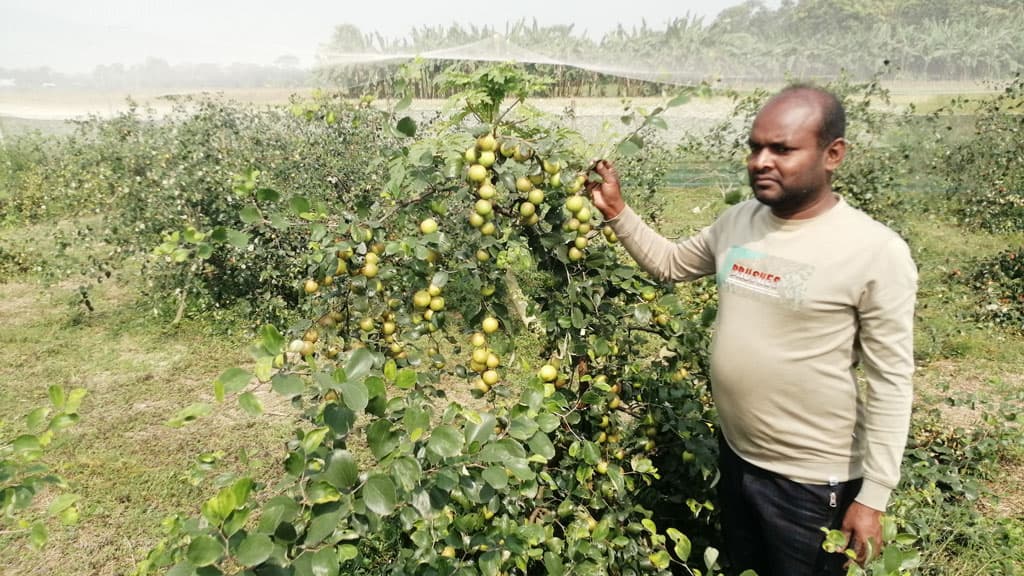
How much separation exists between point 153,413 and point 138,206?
2.01m

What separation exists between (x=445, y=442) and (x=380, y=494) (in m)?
0.12

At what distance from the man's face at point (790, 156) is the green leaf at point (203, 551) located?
125 cm

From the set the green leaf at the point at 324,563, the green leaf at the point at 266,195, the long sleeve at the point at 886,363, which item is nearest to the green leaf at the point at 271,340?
the green leaf at the point at 324,563

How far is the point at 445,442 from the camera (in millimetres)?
915

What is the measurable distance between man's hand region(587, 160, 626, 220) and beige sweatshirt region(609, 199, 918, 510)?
32 centimetres

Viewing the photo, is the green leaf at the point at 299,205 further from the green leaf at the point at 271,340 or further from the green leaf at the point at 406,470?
the green leaf at the point at 406,470

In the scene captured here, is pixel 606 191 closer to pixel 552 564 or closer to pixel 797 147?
pixel 797 147

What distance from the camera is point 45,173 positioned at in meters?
8.54

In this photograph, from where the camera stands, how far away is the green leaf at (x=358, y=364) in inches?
36.4

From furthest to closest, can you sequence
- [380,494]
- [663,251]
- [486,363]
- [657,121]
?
[663,251]
[486,363]
[657,121]
[380,494]

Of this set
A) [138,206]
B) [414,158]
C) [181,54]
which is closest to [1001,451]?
[414,158]

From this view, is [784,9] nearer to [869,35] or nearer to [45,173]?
[869,35]

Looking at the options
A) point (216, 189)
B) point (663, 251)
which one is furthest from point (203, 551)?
point (216, 189)

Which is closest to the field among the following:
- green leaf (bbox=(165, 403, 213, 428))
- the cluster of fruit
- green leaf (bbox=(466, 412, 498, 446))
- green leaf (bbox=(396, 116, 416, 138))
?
the cluster of fruit
